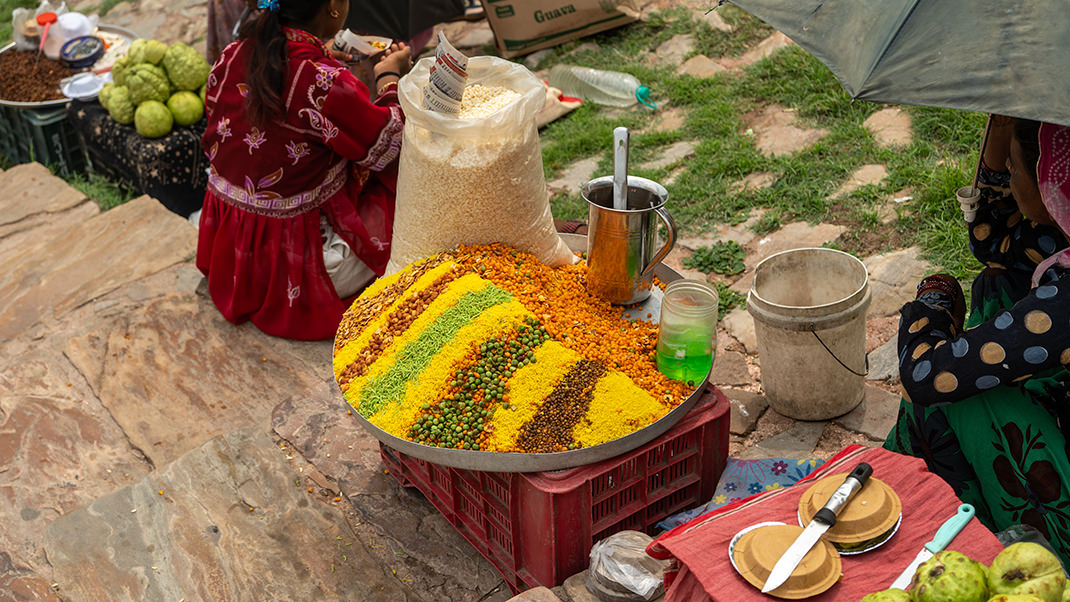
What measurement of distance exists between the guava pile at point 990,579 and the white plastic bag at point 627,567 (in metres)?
0.64

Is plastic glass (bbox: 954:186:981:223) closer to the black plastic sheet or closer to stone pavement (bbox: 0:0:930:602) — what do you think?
stone pavement (bbox: 0:0:930:602)

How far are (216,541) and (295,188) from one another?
4.60 ft

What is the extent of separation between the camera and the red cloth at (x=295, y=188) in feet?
11.1

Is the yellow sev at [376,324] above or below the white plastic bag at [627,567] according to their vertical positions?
above

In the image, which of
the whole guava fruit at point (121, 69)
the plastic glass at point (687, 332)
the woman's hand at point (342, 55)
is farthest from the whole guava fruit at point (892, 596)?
the whole guava fruit at point (121, 69)

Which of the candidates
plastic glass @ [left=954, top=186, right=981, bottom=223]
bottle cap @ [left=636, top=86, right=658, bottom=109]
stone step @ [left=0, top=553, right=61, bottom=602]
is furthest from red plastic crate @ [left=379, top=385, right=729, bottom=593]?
bottle cap @ [left=636, top=86, right=658, bottom=109]

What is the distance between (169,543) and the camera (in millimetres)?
2773

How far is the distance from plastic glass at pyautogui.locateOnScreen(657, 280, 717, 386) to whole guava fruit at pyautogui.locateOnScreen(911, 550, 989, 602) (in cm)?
80

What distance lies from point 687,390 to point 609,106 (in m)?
3.13

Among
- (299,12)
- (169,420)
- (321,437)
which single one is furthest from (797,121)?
(169,420)

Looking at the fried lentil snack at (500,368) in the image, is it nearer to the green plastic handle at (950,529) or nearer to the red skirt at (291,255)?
the green plastic handle at (950,529)

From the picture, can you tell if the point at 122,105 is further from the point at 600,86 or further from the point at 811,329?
the point at 811,329

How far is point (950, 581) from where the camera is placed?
156 centimetres

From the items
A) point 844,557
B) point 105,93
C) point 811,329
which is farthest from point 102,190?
point 844,557
